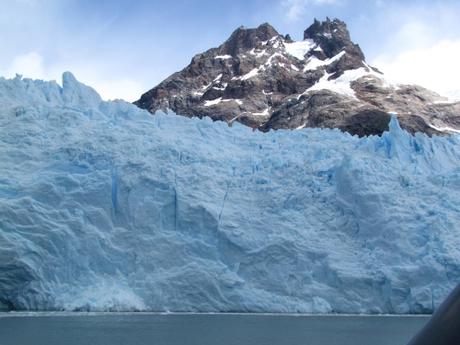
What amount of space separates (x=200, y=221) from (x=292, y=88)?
153ft

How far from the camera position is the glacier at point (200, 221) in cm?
1638

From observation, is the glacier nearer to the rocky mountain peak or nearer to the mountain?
the mountain

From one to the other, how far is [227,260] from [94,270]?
3.62 m

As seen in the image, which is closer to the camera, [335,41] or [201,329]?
[201,329]

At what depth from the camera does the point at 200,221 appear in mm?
18125

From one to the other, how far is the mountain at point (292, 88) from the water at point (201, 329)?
32338mm

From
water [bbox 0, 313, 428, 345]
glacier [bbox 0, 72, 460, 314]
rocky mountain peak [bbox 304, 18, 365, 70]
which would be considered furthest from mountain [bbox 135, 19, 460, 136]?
water [bbox 0, 313, 428, 345]

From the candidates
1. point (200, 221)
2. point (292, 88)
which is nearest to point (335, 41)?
point (292, 88)

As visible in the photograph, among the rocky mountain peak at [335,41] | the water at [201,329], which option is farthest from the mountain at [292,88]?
the water at [201,329]

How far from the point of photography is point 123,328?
46.3ft

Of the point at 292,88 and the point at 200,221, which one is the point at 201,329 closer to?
the point at 200,221

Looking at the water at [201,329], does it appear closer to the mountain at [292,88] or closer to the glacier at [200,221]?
the glacier at [200,221]

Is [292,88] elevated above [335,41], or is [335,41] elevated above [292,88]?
[335,41]

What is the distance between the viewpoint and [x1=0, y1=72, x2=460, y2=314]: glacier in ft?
53.7
